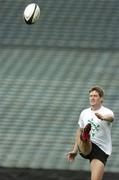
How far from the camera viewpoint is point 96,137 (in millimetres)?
5230

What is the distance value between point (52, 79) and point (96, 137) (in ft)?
16.1

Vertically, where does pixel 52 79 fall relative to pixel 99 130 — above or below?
above

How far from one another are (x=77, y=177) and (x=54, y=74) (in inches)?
152

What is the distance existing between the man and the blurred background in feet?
4.33

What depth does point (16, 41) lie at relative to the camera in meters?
11.5

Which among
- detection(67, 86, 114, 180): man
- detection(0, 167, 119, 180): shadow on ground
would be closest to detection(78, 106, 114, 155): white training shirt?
detection(67, 86, 114, 180): man

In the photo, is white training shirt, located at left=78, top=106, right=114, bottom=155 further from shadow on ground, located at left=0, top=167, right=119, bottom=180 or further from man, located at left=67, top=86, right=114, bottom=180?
shadow on ground, located at left=0, top=167, right=119, bottom=180

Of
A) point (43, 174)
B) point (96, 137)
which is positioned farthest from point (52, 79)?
point (96, 137)

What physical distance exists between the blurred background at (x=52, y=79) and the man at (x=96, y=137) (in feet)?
4.33

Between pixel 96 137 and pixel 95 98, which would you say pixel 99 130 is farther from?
pixel 95 98

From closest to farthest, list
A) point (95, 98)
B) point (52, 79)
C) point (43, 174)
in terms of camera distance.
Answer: point (95, 98) → point (43, 174) → point (52, 79)

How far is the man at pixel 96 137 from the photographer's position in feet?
16.8

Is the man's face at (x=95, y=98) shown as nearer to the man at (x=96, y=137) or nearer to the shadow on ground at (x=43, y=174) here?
the man at (x=96, y=137)

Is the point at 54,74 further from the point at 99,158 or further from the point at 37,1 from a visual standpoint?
the point at 99,158
